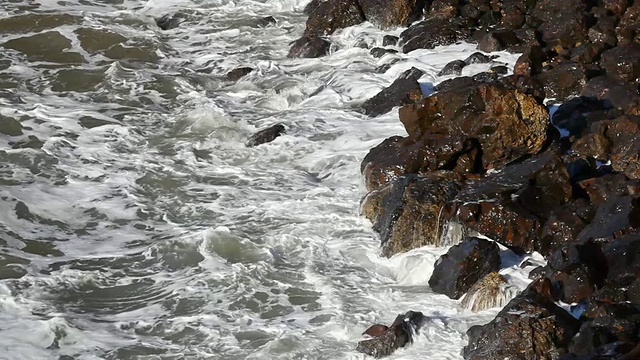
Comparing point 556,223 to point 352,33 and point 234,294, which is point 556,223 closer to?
point 234,294

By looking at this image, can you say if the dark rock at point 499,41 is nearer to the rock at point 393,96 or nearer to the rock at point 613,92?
the rock at point 393,96

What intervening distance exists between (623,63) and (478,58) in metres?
2.23

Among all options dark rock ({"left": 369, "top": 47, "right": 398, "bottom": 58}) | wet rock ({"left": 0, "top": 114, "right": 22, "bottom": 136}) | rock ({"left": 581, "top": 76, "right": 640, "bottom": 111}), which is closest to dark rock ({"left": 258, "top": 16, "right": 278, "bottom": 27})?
dark rock ({"left": 369, "top": 47, "right": 398, "bottom": 58})

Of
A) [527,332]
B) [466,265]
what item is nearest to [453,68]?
[466,265]

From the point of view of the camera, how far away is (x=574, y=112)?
39.1ft

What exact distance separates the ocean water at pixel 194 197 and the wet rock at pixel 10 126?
0.03m

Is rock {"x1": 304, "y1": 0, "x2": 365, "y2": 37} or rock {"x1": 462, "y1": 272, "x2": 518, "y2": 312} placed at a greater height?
rock {"x1": 304, "y1": 0, "x2": 365, "y2": 37}

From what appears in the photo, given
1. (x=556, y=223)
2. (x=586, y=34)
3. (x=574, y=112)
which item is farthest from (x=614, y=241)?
(x=586, y=34)

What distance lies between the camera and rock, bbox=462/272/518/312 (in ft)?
29.3

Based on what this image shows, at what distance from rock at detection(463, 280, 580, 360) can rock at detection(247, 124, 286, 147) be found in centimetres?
569

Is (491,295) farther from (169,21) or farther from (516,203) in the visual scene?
(169,21)

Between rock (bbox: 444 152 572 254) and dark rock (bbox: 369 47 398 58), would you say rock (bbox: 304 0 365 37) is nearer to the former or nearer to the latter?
dark rock (bbox: 369 47 398 58)

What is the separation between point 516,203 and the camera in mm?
9891

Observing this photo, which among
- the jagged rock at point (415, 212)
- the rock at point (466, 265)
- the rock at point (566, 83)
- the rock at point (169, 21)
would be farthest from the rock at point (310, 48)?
the rock at point (466, 265)
